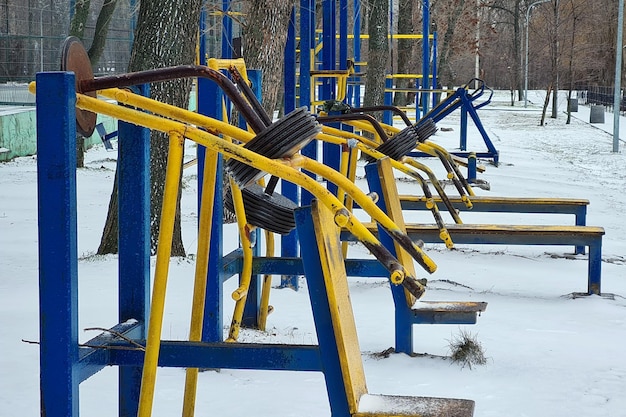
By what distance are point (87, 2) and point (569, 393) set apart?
12030 millimetres

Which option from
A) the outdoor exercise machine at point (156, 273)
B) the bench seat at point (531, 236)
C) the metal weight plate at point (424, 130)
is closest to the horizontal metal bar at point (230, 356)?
the outdoor exercise machine at point (156, 273)

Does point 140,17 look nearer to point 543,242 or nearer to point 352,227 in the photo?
point 543,242

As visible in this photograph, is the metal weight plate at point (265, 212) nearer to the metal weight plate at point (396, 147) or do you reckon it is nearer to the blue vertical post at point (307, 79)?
the metal weight plate at point (396, 147)

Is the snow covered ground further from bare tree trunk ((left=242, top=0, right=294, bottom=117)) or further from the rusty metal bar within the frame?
bare tree trunk ((left=242, top=0, right=294, bottom=117))

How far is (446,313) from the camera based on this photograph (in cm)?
442

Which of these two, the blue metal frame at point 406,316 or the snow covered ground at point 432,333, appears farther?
the blue metal frame at point 406,316

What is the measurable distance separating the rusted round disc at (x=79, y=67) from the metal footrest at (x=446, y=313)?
7.00 feet

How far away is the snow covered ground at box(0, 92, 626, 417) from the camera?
3.82 meters

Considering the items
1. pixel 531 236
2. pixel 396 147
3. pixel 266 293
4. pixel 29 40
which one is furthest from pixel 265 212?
pixel 29 40

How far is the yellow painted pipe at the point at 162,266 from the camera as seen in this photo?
8.68 ft

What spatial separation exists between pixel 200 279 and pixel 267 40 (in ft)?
18.0

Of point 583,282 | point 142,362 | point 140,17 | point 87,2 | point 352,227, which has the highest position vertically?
point 87,2

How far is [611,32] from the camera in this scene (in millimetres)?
44312

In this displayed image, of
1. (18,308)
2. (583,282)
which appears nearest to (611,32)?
(583,282)
